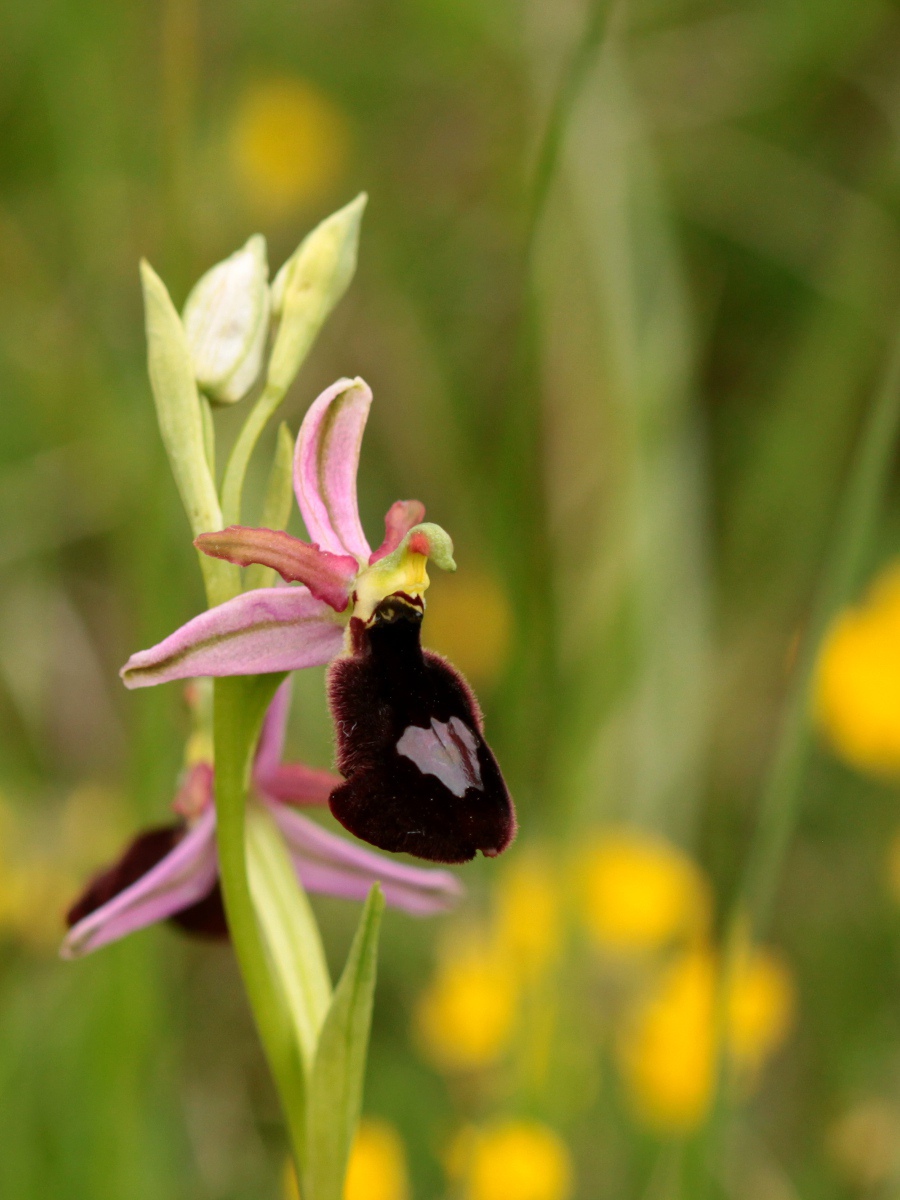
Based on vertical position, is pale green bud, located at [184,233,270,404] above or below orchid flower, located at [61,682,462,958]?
above

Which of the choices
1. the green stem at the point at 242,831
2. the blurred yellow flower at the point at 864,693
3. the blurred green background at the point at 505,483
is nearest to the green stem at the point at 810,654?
the blurred green background at the point at 505,483

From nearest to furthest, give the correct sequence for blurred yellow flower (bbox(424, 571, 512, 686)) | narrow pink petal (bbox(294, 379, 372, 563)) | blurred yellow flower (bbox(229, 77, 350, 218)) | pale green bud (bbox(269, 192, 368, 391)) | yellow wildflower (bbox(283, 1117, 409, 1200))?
narrow pink petal (bbox(294, 379, 372, 563)) < pale green bud (bbox(269, 192, 368, 391)) < yellow wildflower (bbox(283, 1117, 409, 1200)) < blurred yellow flower (bbox(424, 571, 512, 686)) < blurred yellow flower (bbox(229, 77, 350, 218))

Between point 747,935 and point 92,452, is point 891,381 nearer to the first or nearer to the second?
point 747,935

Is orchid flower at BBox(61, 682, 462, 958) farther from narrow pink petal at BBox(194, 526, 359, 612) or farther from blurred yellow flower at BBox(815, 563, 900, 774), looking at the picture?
blurred yellow flower at BBox(815, 563, 900, 774)

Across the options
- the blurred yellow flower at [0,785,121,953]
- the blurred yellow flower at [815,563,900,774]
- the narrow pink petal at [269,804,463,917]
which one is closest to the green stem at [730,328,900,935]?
the narrow pink petal at [269,804,463,917]

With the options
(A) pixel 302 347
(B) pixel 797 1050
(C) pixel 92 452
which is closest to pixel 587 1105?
(B) pixel 797 1050

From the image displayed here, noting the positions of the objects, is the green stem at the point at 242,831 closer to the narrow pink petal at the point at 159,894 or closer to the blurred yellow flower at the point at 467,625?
the narrow pink petal at the point at 159,894
